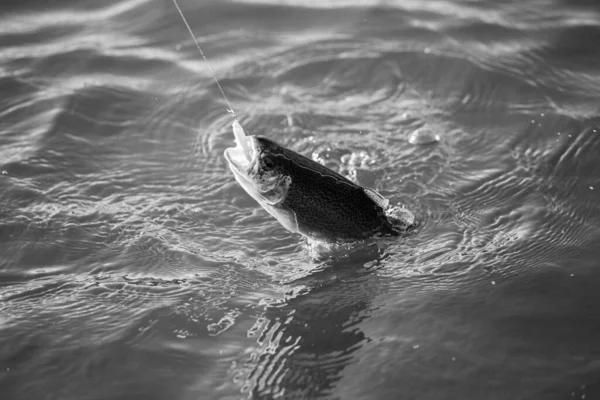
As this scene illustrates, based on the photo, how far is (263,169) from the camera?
492 cm

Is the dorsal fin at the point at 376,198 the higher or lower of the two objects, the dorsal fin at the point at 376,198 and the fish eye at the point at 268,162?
the lower

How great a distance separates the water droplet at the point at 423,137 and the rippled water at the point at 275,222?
0.07 m

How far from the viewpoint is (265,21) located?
30.0 ft

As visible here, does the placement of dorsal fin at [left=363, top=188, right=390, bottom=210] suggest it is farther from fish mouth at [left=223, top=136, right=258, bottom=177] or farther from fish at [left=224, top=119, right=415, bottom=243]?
fish mouth at [left=223, top=136, right=258, bottom=177]

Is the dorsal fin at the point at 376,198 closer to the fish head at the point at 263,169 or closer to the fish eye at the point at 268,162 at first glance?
the fish head at the point at 263,169

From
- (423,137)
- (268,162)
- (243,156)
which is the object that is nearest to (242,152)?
(243,156)

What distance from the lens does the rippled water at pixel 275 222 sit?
4719 mm

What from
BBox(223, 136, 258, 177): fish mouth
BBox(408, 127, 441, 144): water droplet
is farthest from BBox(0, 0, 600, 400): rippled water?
BBox(223, 136, 258, 177): fish mouth

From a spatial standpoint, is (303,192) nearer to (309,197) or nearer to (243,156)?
(309,197)

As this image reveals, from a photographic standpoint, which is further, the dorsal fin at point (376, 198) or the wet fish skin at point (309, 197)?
the dorsal fin at point (376, 198)

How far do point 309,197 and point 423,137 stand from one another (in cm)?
228

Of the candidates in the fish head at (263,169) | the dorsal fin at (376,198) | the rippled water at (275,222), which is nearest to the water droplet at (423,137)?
the rippled water at (275,222)

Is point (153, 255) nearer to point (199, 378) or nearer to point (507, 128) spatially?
point (199, 378)

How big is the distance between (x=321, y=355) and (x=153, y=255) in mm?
Result: 1645
